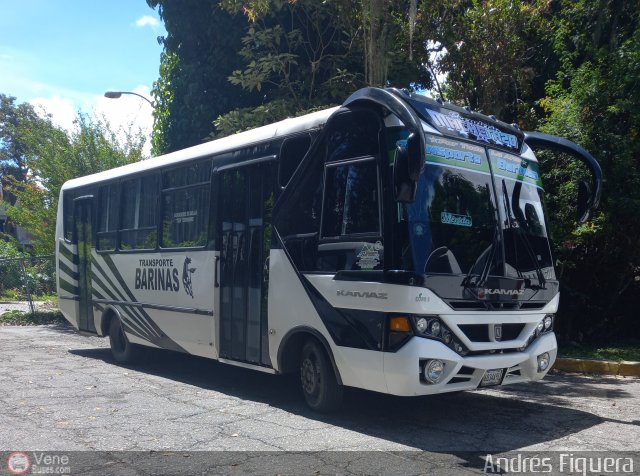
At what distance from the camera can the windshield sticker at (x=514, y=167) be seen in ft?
24.6

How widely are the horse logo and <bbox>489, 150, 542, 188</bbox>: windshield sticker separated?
4.37 m

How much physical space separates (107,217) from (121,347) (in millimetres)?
2219

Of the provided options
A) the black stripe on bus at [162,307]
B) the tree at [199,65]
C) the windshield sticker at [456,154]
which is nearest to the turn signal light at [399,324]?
the windshield sticker at [456,154]

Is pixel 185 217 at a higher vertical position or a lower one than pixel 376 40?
lower

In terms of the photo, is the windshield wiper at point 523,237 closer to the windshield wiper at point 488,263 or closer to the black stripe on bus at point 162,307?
the windshield wiper at point 488,263

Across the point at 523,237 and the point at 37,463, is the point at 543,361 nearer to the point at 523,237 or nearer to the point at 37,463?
the point at 523,237

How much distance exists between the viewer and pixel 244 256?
8.72m

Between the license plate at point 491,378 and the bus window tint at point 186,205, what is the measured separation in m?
4.32

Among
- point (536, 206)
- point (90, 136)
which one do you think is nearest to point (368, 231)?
point (536, 206)

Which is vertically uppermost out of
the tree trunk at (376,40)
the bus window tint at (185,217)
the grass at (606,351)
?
the tree trunk at (376,40)

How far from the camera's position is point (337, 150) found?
7.39 meters

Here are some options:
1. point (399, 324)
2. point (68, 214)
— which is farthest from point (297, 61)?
point (399, 324)

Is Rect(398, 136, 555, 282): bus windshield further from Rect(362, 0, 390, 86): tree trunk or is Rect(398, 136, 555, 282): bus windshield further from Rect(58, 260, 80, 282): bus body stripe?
Rect(58, 260, 80, 282): bus body stripe

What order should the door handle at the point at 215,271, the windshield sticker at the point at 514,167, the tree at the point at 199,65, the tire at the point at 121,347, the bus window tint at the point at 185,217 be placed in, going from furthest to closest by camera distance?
the tree at the point at 199,65
the tire at the point at 121,347
the bus window tint at the point at 185,217
the door handle at the point at 215,271
the windshield sticker at the point at 514,167
